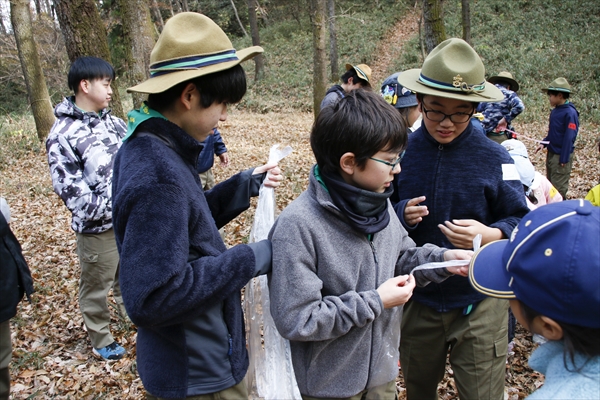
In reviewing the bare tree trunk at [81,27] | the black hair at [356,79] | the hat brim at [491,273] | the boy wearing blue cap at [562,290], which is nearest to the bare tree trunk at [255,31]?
the bare tree trunk at [81,27]

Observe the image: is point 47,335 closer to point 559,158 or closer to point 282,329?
point 282,329

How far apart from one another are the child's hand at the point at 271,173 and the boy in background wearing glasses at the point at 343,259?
1.19ft

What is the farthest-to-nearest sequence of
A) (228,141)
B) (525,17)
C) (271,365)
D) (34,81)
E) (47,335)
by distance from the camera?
1. (525,17)
2. (228,141)
3. (34,81)
4. (47,335)
5. (271,365)

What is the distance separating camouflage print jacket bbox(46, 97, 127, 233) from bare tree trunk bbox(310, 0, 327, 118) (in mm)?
8142

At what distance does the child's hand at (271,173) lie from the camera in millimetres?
2410

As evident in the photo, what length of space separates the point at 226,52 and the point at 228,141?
12.5 metres

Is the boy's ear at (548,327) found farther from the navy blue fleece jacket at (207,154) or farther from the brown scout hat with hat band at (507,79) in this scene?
the brown scout hat with hat band at (507,79)

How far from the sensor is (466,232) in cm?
232

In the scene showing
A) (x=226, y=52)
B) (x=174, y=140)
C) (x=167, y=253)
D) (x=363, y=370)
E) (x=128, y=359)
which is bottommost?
(x=128, y=359)

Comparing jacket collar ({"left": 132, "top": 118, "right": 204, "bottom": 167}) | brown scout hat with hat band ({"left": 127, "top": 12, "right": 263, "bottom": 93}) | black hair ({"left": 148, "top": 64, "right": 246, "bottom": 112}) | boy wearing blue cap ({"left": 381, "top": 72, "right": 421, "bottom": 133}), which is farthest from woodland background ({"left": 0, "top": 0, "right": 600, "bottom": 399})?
brown scout hat with hat band ({"left": 127, "top": 12, "right": 263, "bottom": 93})

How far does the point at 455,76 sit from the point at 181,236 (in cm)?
181

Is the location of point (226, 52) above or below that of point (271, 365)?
above

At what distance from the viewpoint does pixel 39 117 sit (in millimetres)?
13125

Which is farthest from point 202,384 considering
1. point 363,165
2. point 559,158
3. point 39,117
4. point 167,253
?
point 39,117
